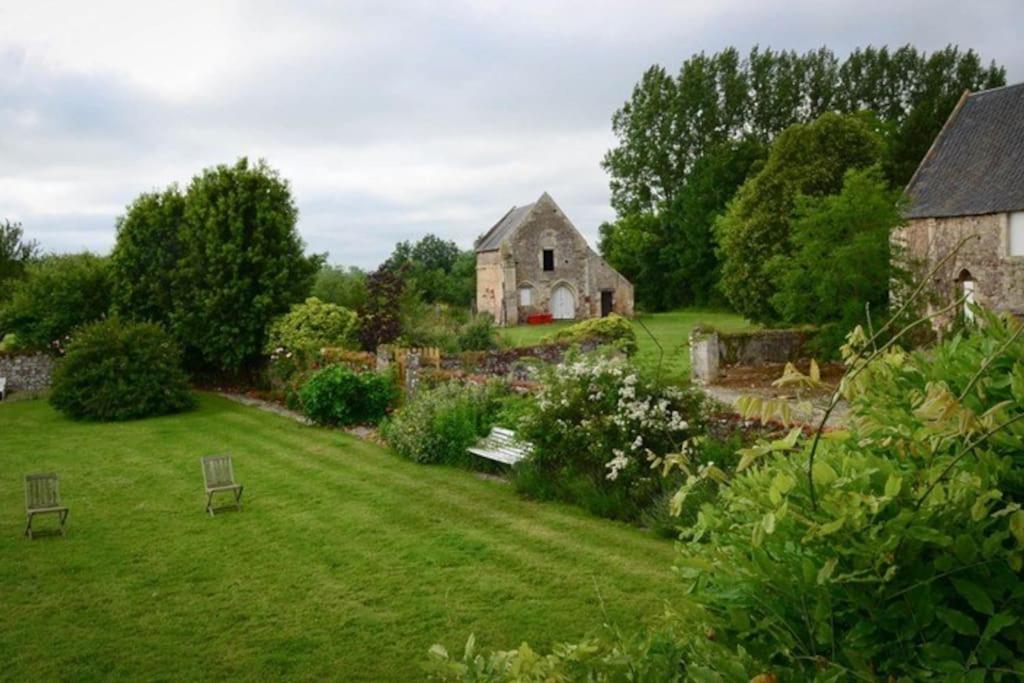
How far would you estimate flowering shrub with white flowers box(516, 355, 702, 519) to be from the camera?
10227mm

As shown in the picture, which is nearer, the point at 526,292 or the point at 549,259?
the point at 526,292

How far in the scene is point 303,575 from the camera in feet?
28.3

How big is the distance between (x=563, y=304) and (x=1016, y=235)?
23.8 meters

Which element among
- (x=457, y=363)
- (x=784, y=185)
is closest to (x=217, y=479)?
(x=457, y=363)

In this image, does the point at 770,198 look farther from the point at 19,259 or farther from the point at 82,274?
the point at 19,259

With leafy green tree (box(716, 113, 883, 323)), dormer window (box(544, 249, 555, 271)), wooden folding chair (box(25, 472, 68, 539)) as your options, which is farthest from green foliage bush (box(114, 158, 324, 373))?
dormer window (box(544, 249, 555, 271))

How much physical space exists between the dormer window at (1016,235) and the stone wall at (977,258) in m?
0.08

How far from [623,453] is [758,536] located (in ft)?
26.5

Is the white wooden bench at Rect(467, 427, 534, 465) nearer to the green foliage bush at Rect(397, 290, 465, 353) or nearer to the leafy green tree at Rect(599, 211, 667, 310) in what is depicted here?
the green foliage bush at Rect(397, 290, 465, 353)

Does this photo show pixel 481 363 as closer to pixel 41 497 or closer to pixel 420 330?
pixel 420 330

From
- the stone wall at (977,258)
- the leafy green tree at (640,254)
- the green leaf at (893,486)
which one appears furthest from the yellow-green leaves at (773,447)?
the leafy green tree at (640,254)

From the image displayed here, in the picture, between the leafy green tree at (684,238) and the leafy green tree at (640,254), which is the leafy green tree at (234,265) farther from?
the leafy green tree at (640,254)

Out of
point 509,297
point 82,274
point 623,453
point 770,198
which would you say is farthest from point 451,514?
point 509,297

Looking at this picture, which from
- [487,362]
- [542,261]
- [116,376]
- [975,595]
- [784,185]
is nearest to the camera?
[975,595]
